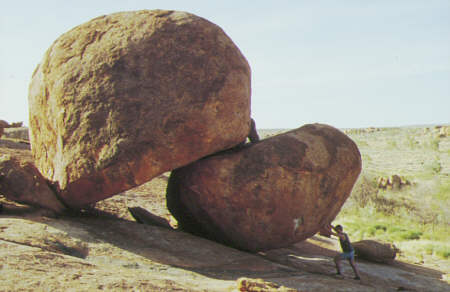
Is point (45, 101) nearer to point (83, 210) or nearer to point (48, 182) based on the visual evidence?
point (48, 182)

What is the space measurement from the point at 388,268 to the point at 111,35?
7.39 meters

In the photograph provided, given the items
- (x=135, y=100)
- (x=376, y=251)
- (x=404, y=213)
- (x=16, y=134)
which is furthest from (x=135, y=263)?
(x=16, y=134)

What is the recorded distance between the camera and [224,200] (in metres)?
8.02

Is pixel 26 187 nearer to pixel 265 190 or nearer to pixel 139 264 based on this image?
pixel 139 264

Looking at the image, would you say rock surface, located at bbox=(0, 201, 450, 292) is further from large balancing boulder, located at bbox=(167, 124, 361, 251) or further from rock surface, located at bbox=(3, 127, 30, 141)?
rock surface, located at bbox=(3, 127, 30, 141)

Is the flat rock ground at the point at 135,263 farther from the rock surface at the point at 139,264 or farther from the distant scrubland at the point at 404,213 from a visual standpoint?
the distant scrubland at the point at 404,213

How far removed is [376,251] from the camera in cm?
1093

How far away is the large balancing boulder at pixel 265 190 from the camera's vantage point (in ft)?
26.3

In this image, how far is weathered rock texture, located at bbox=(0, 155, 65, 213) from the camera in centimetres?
800

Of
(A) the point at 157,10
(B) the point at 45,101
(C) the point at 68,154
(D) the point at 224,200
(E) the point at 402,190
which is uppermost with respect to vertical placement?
(A) the point at 157,10

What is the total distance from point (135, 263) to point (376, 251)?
6.50m

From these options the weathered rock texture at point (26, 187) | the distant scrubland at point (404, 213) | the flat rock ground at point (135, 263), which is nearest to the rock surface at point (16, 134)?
the distant scrubland at point (404, 213)

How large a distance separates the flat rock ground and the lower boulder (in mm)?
739

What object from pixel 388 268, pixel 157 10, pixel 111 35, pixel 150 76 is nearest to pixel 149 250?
→ pixel 150 76
